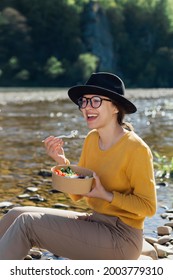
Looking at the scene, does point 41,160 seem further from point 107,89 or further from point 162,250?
point 107,89

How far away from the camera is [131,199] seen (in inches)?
159

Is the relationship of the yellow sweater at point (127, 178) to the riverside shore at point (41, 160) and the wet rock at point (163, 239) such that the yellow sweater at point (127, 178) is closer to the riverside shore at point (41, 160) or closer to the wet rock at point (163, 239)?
the riverside shore at point (41, 160)

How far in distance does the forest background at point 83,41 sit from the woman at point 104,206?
65.3 meters

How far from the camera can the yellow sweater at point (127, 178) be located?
403 centimetres

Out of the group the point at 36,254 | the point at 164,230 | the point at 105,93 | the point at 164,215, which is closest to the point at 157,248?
the point at 164,230

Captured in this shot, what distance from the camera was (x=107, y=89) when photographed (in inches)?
162

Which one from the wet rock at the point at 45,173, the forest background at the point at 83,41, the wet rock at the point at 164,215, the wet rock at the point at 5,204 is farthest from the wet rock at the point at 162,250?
the forest background at the point at 83,41

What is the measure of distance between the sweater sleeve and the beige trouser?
0.20 meters

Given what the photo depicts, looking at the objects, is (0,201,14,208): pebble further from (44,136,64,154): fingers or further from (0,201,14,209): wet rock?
(44,136,64,154): fingers

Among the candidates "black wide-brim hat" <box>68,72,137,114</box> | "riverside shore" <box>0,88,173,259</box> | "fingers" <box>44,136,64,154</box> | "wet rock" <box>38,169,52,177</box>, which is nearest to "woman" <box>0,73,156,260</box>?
"black wide-brim hat" <box>68,72,137,114</box>

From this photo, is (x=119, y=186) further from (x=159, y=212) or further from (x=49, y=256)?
(x=159, y=212)

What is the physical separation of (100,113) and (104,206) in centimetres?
71

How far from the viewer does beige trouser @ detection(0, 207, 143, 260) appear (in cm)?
398

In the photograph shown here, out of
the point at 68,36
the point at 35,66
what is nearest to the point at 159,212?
the point at 35,66
